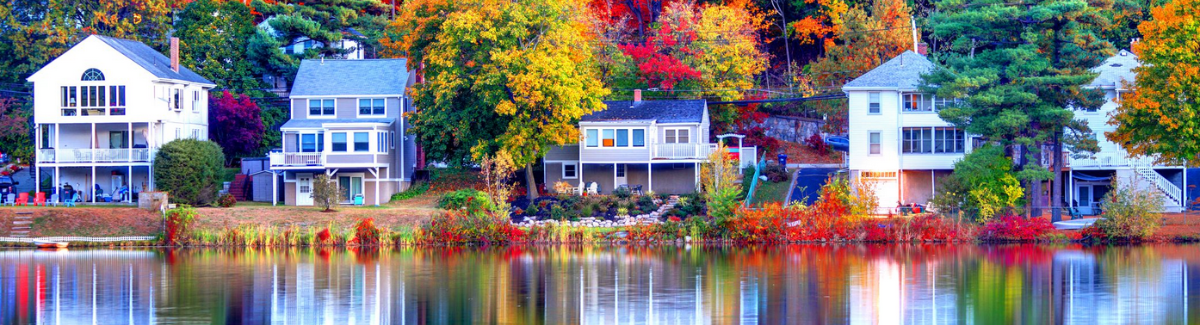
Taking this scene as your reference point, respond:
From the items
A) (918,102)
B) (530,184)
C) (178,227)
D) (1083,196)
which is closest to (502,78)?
(530,184)

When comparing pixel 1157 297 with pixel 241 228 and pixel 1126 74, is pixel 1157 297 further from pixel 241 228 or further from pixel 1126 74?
→ pixel 241 228

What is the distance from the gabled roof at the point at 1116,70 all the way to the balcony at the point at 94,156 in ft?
144

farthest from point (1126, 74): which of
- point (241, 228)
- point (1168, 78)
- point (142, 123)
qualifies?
point (142, 123)

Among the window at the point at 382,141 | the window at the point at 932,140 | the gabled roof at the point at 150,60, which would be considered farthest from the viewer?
the window at the point at 382,141

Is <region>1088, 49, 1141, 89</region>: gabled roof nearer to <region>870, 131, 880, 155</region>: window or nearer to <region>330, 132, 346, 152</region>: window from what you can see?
<region>870, 131, 880, 155</region>: window

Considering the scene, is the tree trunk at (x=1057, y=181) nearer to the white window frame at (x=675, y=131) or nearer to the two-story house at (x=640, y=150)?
the two-story house at (x=640, y=150)

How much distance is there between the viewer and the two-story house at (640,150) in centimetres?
6144

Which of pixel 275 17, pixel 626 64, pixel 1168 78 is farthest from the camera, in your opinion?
pixel 275 17

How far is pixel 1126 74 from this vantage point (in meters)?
55.9

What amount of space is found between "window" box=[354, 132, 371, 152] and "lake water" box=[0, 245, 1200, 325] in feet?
53.0

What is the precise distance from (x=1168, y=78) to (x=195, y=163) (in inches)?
1623

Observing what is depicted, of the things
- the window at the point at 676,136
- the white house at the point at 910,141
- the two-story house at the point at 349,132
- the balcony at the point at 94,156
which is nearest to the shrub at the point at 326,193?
the two-story house at the point at 349,132

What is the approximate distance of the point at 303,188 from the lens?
2468 inches

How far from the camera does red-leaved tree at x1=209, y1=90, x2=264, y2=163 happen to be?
6669 cm
